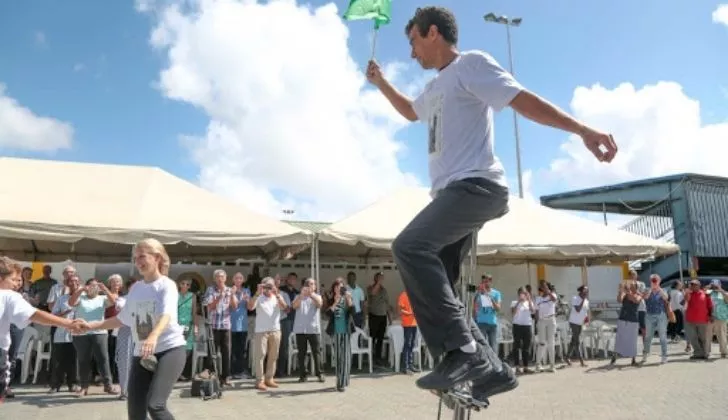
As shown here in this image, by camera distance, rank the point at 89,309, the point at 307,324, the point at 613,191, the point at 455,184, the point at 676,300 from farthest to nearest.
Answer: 1. the point at 613,191
2. the point at 676,300
3. the point at 307,324
4. the point at 89,309
5. the point at 455,184

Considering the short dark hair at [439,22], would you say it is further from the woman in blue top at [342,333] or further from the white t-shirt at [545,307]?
the white t-shirt at [545,307]

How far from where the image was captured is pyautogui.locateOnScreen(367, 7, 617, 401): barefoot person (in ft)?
8.85

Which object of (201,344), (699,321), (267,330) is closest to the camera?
(267,330)

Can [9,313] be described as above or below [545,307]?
above

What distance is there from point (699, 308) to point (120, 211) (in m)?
13.7

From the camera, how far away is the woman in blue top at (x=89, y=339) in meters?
9.65

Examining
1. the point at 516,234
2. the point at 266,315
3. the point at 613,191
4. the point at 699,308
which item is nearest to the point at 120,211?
the point at 266,315

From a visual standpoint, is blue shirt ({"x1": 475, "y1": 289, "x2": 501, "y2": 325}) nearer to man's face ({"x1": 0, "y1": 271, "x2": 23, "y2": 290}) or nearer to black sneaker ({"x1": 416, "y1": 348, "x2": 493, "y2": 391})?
man's face ({"x1": 0, "y1": 271, "x2": 23, "y2": 290})

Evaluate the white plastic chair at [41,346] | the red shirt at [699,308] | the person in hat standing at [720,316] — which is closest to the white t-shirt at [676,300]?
Answer: the person in hat standing at [720,316]

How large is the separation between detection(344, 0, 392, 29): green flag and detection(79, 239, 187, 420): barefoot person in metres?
2.49

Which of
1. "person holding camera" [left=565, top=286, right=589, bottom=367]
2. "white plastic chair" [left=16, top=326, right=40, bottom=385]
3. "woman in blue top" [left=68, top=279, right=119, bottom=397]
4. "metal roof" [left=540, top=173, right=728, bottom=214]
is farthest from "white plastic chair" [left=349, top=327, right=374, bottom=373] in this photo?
"metal roof" [left=540, top=173, right=728, bottom=214]

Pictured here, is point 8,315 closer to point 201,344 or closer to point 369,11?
point 369,11

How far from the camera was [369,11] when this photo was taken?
455cm

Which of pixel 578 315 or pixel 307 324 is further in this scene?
pixel 578 315
